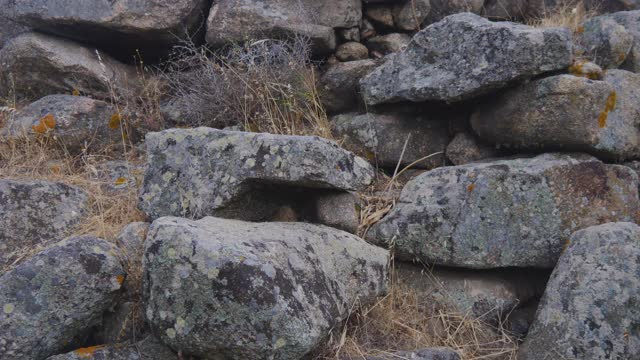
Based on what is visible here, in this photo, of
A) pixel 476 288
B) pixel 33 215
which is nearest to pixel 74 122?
pixel 33 215

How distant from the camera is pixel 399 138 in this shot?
586 cm

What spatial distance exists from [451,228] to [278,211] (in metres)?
1.25

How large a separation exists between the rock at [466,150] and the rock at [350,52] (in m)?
1.65

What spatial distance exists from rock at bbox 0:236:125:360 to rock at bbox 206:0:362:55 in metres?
3.24

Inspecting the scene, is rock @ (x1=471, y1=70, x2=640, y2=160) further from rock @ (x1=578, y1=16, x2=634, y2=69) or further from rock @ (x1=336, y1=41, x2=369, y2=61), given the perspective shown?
rock @ (x1=336, y1=41, x2=369, y2=61)

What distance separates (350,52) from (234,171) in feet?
9.46

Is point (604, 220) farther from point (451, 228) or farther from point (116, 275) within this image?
point (116, 275)

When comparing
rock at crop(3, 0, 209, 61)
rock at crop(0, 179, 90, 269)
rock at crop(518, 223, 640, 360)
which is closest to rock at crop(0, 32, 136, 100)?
rock at crop(3, 0, 209, 61)

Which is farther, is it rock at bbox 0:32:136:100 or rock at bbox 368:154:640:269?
rock at bbox 0:32:136:100

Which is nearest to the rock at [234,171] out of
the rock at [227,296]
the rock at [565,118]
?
the rock at [227,296]

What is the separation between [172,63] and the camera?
692 cm

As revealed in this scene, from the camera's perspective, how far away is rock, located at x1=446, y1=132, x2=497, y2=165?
5.61m

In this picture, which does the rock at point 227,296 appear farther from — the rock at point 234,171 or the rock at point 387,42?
the rock at point 387,42

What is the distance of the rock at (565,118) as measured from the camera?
5105mm
